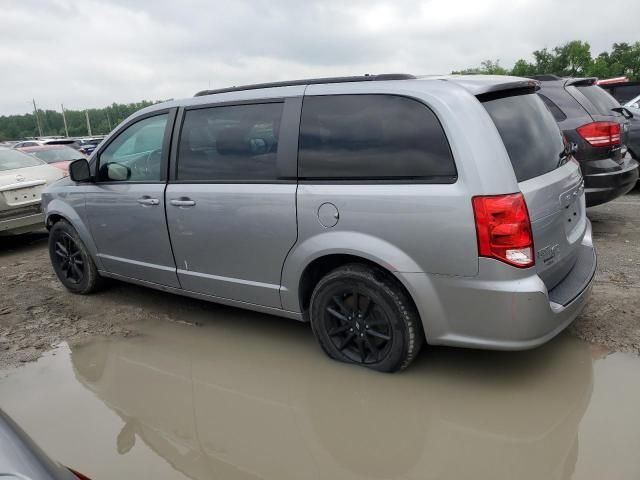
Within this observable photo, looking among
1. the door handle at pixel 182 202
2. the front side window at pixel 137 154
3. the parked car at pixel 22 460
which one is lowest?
the parked car at pixel 22 460

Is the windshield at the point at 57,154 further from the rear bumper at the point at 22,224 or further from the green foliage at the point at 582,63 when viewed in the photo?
the green foliage at the point at 582,63

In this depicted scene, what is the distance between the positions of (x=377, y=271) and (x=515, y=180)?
0.90 meters

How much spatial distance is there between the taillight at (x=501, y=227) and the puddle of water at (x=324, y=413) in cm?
84

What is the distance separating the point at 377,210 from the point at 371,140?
421mm

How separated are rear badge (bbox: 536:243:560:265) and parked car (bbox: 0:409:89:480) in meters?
2.34

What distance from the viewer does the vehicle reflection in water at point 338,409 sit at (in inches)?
98.5

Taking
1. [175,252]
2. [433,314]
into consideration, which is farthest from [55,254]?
[433,314]

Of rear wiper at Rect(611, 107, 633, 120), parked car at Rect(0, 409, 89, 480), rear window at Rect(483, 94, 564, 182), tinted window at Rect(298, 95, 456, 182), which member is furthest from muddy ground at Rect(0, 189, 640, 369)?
parked car at Rect(0, 409, 89, 480)

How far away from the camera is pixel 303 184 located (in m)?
3.22

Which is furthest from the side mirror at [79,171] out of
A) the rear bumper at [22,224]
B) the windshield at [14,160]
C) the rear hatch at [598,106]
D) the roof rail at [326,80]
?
the rear hatch at [598,106]

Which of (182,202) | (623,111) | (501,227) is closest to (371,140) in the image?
(501,227)

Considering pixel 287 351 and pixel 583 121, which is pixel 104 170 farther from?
pixel 583 121

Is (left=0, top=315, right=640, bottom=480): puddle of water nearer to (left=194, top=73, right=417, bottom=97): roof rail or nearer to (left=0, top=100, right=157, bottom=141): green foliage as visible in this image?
(left=194, top=73, right=417, bottom=97): roof rail

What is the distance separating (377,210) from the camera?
2.92 meters
